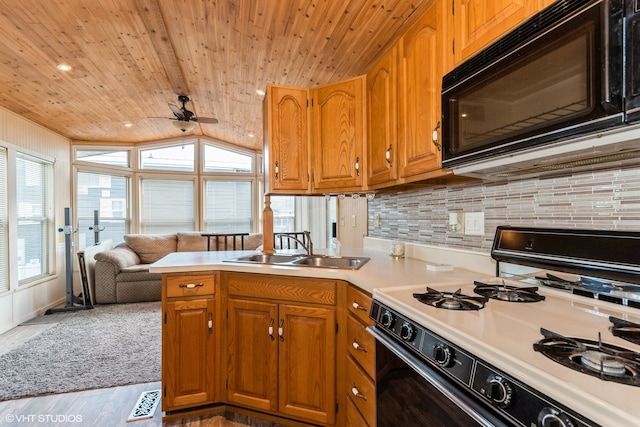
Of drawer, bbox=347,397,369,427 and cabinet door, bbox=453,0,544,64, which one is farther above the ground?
Answer: cabinet door, bbox=453,0,544,64

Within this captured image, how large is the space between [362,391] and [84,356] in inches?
106

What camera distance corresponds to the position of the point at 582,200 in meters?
1.17

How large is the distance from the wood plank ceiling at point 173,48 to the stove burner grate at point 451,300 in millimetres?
1728

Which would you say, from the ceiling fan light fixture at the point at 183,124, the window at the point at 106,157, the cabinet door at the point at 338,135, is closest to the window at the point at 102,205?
the window at the point at 106,157

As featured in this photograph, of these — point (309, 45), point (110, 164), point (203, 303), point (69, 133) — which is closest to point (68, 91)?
point (69, 133)

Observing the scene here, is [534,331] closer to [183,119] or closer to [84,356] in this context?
[84,356]

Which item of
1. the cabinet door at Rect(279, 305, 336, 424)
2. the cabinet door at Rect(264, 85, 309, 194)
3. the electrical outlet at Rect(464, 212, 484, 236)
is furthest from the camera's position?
the cabinet door at Rect(264, 85, 309, 194)

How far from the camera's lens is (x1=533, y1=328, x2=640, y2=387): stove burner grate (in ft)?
1.85

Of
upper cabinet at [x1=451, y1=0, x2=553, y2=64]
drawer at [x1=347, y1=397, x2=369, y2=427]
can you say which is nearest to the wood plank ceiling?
upper cabinet at [x1=451, y1=0, x2=553, y2=64]

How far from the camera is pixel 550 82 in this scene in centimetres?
90

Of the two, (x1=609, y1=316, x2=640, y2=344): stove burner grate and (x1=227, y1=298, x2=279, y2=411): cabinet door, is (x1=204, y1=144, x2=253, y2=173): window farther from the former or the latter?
(x1=609, y1=316, x2=640, y2=344): stove burner grate

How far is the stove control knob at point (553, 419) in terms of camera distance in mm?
520

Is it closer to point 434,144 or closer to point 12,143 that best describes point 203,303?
point 434,144

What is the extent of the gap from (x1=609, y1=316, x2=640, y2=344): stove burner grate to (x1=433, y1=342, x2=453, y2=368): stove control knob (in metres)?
0.39
